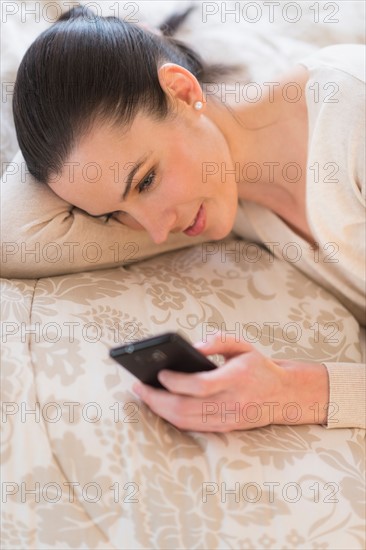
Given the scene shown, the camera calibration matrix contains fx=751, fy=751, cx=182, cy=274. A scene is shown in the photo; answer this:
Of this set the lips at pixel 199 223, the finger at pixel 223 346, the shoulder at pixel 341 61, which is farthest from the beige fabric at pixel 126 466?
the shoulder at pixel 341 61

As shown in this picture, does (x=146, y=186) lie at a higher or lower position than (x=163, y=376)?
higher

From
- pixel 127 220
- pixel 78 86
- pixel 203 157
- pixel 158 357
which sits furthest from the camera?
pixel 127 220

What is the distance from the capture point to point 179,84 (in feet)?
3.93

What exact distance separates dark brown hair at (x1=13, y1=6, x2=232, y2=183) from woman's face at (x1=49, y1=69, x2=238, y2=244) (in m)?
0.02

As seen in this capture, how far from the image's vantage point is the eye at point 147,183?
3.88ft

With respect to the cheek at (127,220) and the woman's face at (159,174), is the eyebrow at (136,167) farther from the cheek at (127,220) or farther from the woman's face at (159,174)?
the cheek at (127,220)

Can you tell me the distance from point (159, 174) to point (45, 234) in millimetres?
242

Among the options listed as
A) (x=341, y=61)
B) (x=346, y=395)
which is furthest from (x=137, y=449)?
(x=341, y=61)

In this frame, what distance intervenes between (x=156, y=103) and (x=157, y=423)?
0.49m

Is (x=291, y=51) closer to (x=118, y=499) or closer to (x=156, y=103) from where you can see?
(x=156, y=103)

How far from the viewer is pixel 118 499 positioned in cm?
97

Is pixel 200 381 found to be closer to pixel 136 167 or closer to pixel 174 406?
pixel 174 406

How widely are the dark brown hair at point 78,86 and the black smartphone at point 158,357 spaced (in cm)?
37

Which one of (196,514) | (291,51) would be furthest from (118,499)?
(291,51)
